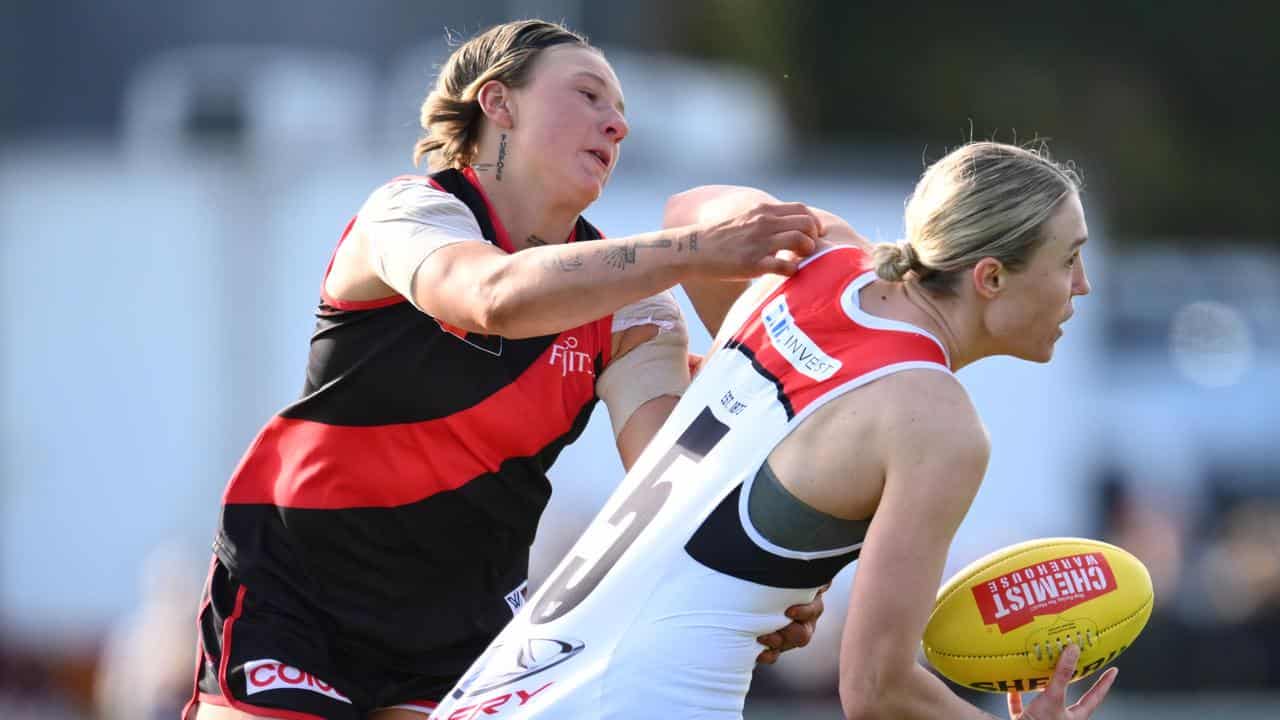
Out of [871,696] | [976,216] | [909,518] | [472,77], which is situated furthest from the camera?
[472,77]

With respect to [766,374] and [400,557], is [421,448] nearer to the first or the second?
[400,557]

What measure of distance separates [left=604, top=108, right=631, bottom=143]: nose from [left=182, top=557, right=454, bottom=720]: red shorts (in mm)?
1346

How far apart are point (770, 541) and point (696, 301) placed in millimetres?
1127

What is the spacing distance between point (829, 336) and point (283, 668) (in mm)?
1526

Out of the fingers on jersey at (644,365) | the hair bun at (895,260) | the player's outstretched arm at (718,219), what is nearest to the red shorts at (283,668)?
the fingers on jersey at (644,365)

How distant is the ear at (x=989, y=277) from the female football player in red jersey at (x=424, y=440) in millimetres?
914

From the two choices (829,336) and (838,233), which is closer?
(829,336)

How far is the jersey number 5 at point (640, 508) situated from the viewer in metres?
3.55

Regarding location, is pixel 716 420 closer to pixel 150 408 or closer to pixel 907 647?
pixel 907 647

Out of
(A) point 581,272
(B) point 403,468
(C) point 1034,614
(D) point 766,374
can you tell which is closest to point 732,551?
(D) point 766,374

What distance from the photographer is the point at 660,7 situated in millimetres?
24562

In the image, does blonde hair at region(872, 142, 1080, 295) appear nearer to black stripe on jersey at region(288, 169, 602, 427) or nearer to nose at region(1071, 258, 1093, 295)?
nose at region(1071, 258, 1093, 295)

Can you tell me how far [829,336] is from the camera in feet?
11.5

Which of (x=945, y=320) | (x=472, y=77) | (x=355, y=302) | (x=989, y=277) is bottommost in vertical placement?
(x=355, y=302)
